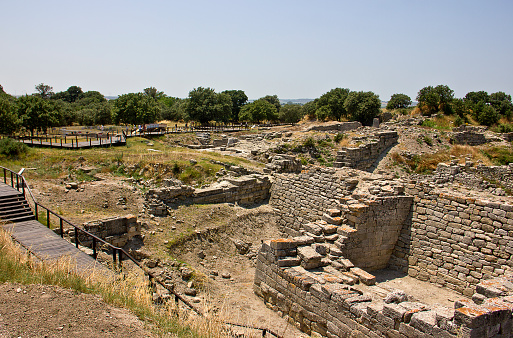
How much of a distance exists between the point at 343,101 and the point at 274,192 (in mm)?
44625

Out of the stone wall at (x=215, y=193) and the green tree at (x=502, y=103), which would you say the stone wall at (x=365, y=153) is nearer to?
the stone wall at (x=215, y=193)

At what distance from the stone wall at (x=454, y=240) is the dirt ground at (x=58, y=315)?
9627mm

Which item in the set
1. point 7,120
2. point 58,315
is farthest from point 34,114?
point 58,315

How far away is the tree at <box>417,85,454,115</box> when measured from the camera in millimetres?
41156

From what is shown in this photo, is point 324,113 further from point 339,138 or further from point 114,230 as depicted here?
point 114,230

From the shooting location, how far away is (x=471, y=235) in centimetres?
1063

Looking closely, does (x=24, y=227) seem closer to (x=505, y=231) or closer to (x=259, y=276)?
(x=259, y=276)

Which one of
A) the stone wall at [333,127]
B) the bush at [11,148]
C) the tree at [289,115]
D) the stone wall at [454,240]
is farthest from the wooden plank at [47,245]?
the tree at [289,115]

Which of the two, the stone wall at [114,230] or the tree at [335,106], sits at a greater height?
the tree at [335,106]

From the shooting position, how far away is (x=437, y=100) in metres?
41.3

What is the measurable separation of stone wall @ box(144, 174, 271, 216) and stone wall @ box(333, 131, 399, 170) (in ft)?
23.1

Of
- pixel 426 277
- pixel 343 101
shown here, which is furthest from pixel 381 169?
pixel 343 101

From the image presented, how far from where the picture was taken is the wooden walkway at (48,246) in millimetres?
8422

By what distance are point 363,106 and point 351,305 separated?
48645 millimetres
